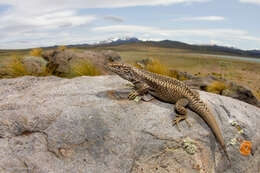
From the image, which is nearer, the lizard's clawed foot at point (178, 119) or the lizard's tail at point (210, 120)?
the lizard's clawed foot at point (178, 119)

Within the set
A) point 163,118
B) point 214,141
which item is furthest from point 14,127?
point 214,141

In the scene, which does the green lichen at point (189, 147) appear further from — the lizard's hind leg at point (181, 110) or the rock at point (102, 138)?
the lizard's hind leg at point (181, 110)

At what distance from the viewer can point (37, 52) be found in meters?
17.1

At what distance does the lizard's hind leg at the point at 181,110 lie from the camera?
14.5 feet

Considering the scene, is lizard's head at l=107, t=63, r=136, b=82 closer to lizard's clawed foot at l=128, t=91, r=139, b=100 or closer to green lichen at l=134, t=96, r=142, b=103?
lizard's clawed foot at l=128, t=91, r=139, b=100

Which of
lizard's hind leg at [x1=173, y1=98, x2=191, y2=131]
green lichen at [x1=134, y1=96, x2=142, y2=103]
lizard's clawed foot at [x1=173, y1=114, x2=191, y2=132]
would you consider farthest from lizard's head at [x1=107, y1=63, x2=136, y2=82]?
lizard's clawed foot at [x1=173, y1=114, x2=191, y2=132]

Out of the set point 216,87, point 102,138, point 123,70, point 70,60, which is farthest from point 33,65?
point 216,87

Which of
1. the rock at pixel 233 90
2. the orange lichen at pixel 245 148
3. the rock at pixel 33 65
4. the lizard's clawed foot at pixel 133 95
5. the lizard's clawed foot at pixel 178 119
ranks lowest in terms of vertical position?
the orange lichen at pixel 245 148

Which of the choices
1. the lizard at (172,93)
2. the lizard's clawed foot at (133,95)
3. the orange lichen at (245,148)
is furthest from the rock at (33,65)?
the orange lichen at (245,148)

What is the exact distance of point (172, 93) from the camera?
4.77m

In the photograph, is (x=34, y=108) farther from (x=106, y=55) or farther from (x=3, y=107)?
(x=106, y=55)

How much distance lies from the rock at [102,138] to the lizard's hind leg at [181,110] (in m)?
0.12

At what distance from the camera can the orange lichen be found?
16.6ft

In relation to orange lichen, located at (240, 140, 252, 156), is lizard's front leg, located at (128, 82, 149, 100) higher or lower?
higher
